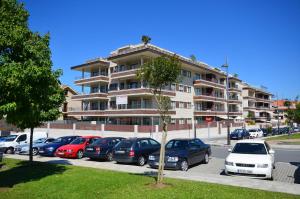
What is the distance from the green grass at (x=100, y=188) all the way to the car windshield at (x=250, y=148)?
3.24 meters

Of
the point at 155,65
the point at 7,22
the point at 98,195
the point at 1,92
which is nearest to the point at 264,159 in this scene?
the point at 155,65

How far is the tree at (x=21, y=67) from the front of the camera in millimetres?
10172

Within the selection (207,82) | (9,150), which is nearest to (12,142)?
(9,150)

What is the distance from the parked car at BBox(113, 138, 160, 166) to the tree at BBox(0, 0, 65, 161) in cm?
674

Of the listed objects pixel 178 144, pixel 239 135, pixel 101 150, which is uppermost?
pixel 178 144

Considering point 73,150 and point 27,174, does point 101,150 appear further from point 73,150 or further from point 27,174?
point 27,174

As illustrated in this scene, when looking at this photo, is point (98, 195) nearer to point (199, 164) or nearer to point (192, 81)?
point (199, 164)

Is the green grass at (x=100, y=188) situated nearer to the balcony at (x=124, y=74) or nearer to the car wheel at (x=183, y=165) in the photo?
the car wheel at (x=183, y=165)

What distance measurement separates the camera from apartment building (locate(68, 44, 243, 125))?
43.0 meters

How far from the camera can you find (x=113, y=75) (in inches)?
1868

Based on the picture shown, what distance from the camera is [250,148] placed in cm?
1349

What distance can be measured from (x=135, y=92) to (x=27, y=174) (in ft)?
94.8

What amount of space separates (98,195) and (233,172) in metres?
5.94

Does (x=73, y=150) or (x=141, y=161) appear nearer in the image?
(x=141, y=161)
